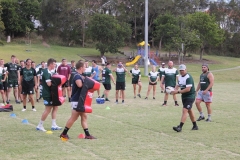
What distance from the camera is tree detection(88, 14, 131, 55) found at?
49.9 m

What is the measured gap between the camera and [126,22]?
63.0m

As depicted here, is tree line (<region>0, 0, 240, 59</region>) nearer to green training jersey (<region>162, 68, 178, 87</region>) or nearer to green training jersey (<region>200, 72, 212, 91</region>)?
green training jersey (<region>162, 68, 178, 87</region>)

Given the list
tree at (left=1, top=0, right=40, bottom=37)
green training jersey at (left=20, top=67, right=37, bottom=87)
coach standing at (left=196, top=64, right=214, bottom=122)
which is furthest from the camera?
tree at (left=1, top=0, right=40, bottom=37)

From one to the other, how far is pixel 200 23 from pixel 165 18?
5.54 meters

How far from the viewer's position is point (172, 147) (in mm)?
8430

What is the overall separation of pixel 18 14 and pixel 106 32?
1821 centimetres

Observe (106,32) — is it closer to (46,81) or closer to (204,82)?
(204,82)

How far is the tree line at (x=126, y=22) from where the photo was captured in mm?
51434

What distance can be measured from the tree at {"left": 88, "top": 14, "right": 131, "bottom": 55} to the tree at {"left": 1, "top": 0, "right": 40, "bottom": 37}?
13.5m

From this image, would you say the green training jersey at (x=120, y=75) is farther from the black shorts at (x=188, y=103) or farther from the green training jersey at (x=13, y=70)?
the black shorts at (x=188, y=103)

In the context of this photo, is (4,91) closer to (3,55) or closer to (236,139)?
(236,139)

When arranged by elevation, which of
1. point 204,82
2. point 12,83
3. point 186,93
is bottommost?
point 12,83

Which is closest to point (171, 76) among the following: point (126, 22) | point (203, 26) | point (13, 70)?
point (13, 70)

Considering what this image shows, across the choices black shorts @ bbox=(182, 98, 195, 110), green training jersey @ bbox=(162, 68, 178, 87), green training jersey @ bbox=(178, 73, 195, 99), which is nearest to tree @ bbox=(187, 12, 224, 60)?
green training jersey @ bbox=(162, 68, 178, 87)
